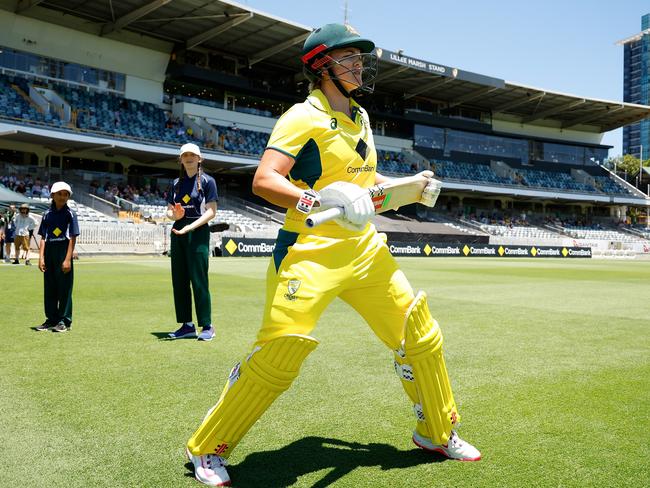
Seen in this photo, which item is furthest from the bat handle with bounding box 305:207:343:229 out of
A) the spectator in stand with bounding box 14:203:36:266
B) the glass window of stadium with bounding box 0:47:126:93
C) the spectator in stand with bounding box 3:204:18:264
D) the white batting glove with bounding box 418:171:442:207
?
the glass window of stadium with bounding box 0:47:126:93

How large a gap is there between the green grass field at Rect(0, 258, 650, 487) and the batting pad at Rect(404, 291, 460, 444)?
216 millimetres

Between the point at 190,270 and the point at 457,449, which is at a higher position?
the point at 190,270

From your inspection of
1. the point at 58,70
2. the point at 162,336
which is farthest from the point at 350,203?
the point at 58,70

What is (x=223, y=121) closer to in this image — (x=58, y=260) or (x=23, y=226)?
(x=23, y=226)

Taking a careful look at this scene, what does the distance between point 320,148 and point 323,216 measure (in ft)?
1.83

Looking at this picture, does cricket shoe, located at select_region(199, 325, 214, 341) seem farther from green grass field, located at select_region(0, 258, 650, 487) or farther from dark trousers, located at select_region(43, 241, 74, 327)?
dark trousers, located at select_region(43, 241, 74, 327)

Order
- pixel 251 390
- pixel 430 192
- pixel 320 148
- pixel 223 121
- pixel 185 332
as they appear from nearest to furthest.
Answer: pixel 251 390
pixel 320 148
pixel 430 192
pixel 185 332
pixel 223 121

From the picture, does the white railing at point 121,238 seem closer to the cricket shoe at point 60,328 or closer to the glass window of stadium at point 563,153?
the cricket shoe at point 60,328

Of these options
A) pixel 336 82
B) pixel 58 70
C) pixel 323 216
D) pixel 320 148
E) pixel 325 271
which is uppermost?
pixel 58 70

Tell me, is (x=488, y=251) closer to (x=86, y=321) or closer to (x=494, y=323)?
(x=494, y=323)

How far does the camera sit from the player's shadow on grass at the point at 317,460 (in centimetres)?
294

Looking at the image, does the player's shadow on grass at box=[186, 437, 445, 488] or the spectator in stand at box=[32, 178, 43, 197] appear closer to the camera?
the player's shadow on grass at box=[186, 437, 445, 488]

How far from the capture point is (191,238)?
6.66m

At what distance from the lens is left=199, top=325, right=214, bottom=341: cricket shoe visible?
6699 millimetres
